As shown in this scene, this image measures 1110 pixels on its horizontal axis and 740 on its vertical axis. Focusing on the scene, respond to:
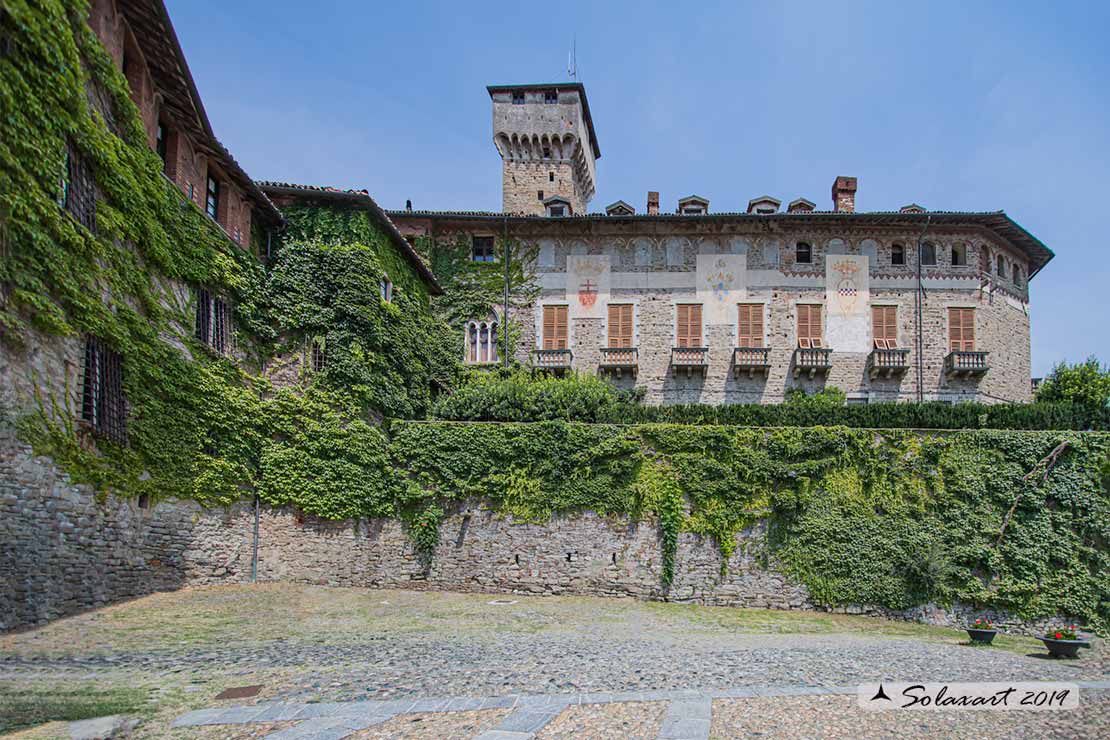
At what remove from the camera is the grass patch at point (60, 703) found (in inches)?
315

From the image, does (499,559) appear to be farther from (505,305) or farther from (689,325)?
(689,325)

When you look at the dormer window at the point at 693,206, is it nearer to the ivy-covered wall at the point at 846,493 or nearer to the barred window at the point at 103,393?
the ivy-covered wall at the point at 846,493

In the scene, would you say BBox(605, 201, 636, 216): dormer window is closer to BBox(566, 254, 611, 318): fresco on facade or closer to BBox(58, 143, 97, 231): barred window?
BBox(566, 254, 611, 318): fresco on facade

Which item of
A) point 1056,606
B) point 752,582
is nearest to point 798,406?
point 752,582

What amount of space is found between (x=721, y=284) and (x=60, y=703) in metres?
30.2

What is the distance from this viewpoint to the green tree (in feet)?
105

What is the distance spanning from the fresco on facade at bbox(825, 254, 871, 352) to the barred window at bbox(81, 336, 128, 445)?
93.2 ft

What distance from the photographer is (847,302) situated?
3472 cm

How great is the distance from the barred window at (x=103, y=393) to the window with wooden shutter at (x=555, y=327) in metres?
21.5

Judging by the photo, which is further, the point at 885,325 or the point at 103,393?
the point at 885,325

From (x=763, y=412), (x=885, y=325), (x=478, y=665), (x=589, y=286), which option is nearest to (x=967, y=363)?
(x=885, y=325)

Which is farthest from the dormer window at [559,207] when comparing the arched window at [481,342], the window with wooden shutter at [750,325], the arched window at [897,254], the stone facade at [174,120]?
the stone facade at [174,120]

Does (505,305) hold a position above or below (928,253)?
below

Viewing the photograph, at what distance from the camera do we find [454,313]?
35219 mm
